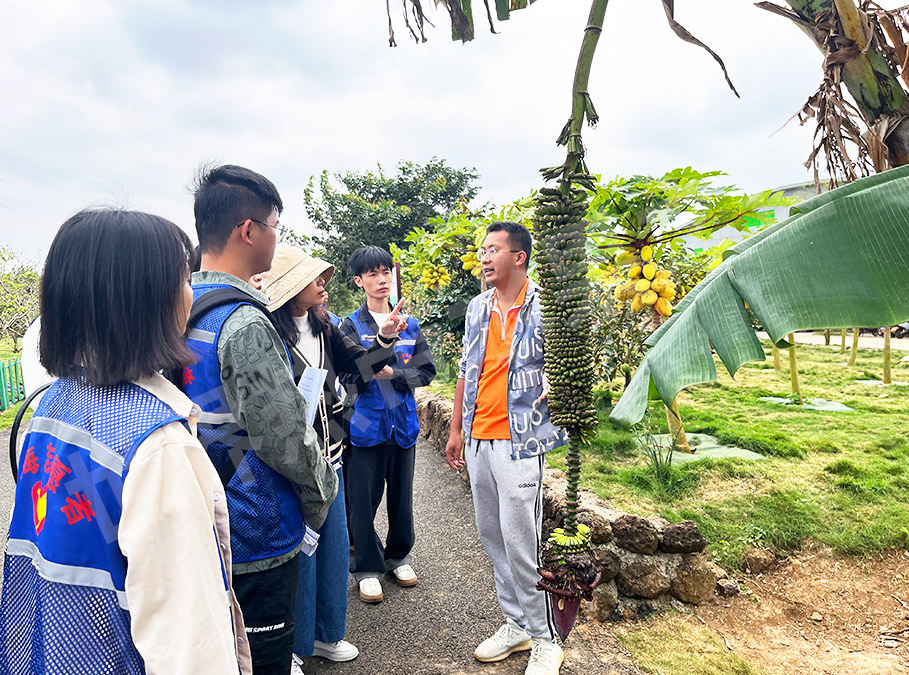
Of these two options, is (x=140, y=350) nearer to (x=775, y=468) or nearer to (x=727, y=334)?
(x=727, y=334)

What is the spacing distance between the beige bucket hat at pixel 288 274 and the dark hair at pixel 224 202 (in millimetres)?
600

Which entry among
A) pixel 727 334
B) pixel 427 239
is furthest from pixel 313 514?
pixel 427 239

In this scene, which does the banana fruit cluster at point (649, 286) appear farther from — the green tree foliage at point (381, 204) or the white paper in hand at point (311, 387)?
the green tree foliage at point (381, 204)

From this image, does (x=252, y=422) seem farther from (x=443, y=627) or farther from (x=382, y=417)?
(x=443, y=627)

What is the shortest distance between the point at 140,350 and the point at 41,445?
25cm

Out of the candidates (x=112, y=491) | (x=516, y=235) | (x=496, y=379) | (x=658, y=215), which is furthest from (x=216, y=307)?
(x=658, y=215)

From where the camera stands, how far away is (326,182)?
53.1 feet

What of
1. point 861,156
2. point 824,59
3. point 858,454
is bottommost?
point 858,454

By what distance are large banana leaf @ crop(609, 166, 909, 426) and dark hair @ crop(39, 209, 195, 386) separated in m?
1.35

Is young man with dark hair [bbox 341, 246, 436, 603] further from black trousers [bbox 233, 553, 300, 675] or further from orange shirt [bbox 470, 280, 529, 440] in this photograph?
black trousers [bbox 233, 553, 300, 675]

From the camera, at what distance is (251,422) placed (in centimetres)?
160

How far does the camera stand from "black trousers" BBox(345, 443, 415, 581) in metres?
3.51

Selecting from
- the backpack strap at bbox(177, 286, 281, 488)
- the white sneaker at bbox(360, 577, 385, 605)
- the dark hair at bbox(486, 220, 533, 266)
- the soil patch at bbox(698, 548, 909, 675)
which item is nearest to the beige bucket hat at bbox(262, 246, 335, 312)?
the backpack strap at bbox(177, 286, 281, 488)

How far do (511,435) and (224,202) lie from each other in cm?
155
